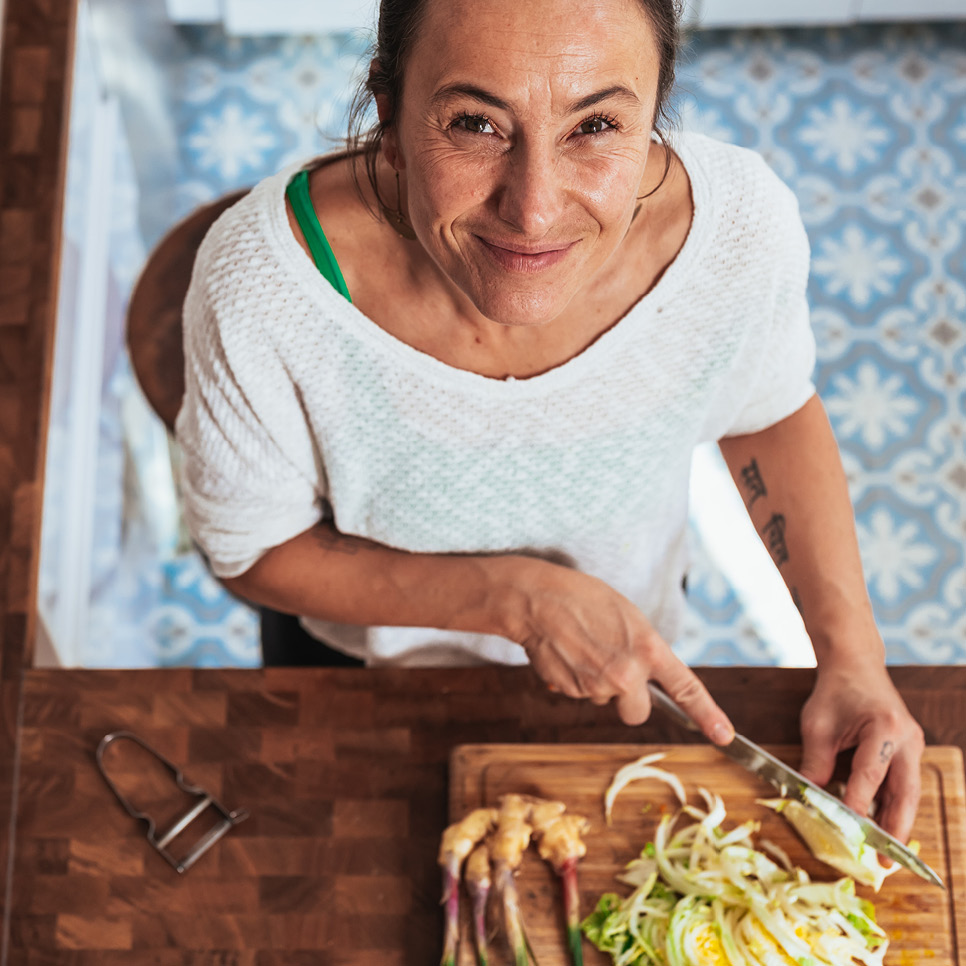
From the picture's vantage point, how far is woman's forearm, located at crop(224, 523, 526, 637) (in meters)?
1.10

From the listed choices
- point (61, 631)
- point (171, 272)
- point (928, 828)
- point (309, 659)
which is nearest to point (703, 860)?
point (928, 828)

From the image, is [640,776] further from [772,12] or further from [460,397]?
[772,12]

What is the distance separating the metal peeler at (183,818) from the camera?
101 cm

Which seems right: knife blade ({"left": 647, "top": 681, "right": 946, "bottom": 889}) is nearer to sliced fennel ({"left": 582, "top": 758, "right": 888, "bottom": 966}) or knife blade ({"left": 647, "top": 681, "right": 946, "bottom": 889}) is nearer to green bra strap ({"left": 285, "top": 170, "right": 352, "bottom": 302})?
sliced fennel ({"left": 582, "top": 758, "right": 888, "bottom": 966})

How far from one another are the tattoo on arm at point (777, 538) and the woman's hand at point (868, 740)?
0.14 meters

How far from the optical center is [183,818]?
1026 millimetres

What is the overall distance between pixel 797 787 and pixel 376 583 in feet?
1.50

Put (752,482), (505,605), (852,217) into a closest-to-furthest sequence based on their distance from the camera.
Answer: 1. (505,605)
2. (752,482)
3. (852,217)

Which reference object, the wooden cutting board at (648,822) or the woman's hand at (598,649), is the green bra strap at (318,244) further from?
the wooden cutting board at (648,822)

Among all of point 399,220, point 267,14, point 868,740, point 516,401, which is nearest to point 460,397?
point 516,401

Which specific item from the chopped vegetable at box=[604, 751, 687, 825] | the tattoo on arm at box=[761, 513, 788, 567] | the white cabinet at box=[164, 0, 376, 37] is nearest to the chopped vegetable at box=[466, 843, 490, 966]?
the chopped vegetable at box=[604, 751, 687, 825]

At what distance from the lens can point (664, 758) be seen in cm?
104

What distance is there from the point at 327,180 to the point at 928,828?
0.82 m

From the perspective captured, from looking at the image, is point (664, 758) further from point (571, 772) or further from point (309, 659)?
point (309, 659)
